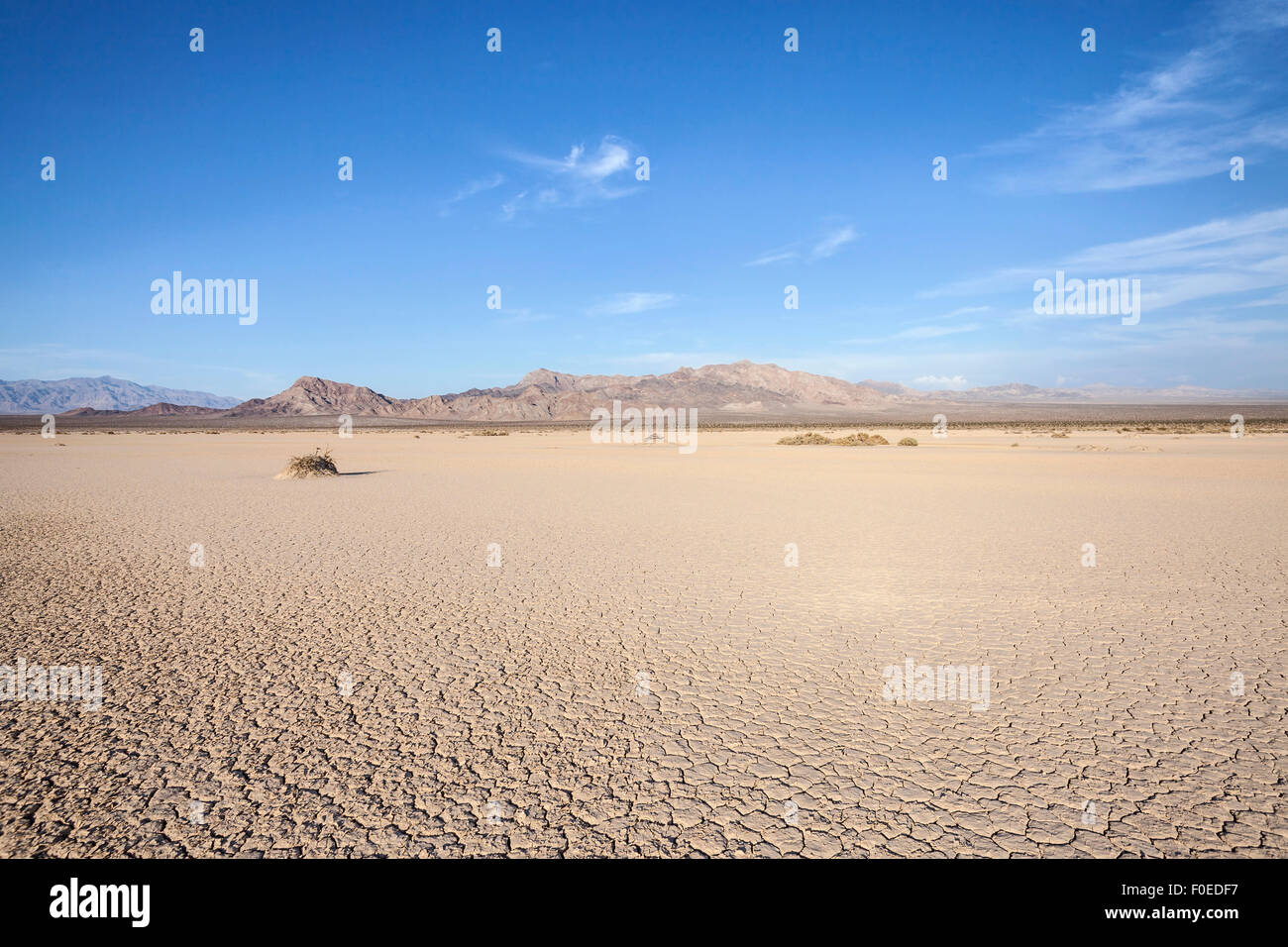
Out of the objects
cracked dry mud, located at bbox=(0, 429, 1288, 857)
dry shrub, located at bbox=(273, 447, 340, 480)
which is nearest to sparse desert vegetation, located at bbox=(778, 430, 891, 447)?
dry shrub, located at bbox=(273, 447, 340, 480)

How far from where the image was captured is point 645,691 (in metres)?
4.54

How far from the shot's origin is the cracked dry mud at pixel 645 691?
3.03 metres

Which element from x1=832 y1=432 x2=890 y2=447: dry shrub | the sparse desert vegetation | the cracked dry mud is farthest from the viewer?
the sparse desert vegetation

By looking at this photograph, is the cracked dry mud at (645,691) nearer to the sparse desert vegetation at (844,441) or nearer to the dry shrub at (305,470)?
the dry shrub at (305,470)

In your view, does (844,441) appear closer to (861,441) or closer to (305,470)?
(861,441)

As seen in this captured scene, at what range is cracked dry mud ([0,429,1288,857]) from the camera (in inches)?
119

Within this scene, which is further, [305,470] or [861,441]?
[861,441]

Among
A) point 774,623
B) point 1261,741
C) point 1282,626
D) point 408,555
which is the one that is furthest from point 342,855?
point 1282,626

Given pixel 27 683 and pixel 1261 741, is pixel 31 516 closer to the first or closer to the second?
pixel 27 683

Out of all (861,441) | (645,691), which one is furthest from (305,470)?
(861,441)

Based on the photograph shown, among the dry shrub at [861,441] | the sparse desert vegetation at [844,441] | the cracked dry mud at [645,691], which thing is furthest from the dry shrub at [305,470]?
the dry shrub at [861,441]

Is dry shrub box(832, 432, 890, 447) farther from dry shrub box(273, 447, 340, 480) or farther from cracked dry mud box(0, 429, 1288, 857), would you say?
dry shrub box(273, 447, 340, 480)
